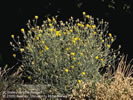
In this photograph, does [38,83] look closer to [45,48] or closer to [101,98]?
[45,48]

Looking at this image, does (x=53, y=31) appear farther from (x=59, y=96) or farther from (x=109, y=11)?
(x=109, y=11)

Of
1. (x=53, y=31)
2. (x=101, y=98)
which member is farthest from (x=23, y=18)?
(x=101, y=98)

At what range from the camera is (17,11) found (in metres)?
8.71

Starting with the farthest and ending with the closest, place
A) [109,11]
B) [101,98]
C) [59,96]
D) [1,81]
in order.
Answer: [109,11]
[1,81]
[59,96]
[101,98]

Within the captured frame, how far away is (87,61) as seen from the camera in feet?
16.5

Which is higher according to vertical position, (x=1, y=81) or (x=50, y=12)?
(x=50, y=12)

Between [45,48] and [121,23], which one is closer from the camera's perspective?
[45,48]

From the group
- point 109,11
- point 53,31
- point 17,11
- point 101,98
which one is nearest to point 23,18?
point 17,11

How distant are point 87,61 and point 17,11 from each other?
4.21 metres

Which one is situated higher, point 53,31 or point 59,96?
point 53,31

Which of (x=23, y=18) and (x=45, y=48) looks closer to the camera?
(x=45, y=48)

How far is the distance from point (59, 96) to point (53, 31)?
118 cm

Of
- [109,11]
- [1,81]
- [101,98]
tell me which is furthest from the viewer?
[109,11]

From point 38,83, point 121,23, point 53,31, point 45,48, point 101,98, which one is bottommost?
point 101,98
